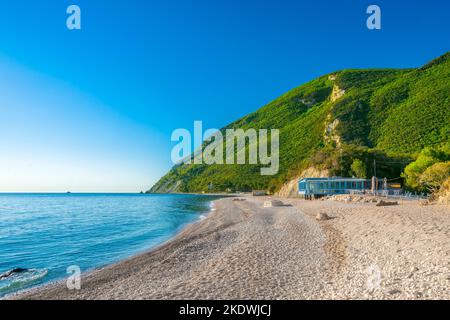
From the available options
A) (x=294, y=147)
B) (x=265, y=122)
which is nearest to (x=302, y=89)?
(x=265, y=122)

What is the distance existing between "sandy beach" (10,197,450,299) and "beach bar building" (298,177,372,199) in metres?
32.9

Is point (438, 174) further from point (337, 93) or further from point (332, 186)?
point (337, 93)

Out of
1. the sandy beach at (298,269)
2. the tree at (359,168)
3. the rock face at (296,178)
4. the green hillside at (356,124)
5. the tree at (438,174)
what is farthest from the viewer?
the green hillside at (356,124)

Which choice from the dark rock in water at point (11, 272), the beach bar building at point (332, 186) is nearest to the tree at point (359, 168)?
the beach bar building at point (332, 186)

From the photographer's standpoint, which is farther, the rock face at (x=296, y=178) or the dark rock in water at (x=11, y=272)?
the rock face at (x=296, y=178)

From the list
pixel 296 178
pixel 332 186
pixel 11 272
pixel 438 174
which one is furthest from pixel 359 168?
pixel 11 272

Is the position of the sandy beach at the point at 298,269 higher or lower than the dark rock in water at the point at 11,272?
higher

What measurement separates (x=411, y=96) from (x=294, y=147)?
3494cm

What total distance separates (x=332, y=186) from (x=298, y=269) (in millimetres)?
41560

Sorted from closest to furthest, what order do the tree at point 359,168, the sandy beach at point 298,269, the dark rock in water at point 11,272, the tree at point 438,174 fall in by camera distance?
1. the sandy beach at point 298,269
2. the dark rock in water at point 11,272
3. the tree at point 438,174
4. the tree at point 359,168

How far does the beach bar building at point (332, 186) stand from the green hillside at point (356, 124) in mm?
7432

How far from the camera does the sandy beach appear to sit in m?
6.89

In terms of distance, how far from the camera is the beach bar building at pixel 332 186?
45.9 m

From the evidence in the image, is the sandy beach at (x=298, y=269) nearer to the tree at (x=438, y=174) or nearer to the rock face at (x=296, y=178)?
the tree at (x=438, y=174)
